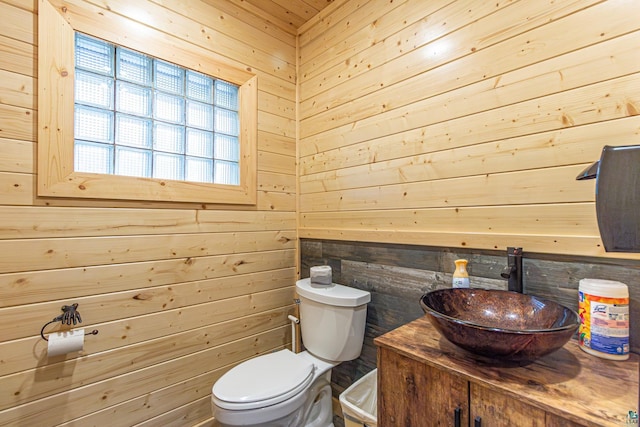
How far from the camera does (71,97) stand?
4.40ft

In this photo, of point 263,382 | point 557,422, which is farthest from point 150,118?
point 557,422

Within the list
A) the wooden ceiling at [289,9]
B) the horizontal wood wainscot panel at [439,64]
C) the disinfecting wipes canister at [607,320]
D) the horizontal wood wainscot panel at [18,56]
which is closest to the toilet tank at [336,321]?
the disinfecting wipes canister at [607,320]

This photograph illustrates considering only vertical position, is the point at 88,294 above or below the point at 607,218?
below

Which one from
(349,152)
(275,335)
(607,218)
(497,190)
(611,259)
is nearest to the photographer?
(607,218)

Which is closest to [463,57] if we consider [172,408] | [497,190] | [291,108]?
[497,190]

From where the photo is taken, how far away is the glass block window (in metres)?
1.41

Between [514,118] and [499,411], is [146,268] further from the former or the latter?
[514,118]

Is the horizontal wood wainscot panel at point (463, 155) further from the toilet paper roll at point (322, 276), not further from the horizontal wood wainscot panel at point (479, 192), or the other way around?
the toilet paper roll at point (322, 276)

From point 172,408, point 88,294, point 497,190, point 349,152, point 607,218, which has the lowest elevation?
point 172,408

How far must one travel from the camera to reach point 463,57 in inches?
52.7

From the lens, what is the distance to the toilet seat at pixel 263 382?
1266mm

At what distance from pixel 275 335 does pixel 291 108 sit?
63.4 inches

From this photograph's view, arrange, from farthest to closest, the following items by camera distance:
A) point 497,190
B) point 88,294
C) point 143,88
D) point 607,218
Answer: point 143,88
point 88,294
point 497,190
point 607,218

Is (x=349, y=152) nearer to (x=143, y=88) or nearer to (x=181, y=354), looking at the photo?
(x=143, y=88)
